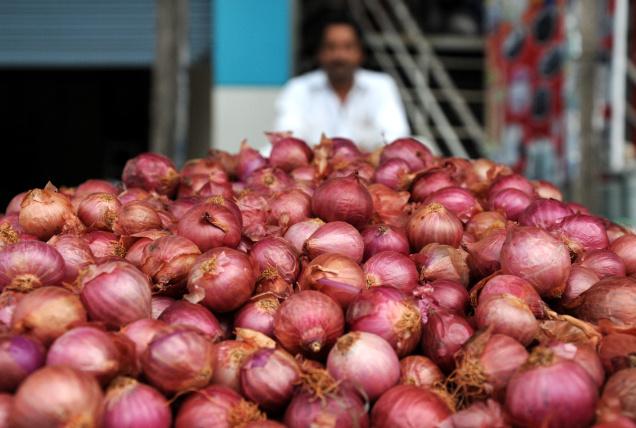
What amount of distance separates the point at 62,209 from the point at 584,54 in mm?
3748

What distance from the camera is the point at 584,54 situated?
4391 millimetres

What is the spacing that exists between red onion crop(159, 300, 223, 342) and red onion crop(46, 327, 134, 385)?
13cm

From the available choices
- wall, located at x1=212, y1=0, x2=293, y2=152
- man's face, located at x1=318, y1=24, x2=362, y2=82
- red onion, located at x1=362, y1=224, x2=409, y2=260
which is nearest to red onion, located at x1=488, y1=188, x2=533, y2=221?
red onion, located at x1=362, y1=224, x2=409, y2=260

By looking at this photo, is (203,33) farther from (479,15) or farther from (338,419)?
(338,419)

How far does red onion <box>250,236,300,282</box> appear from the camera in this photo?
1.38 meters

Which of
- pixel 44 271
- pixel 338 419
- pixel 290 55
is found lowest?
pixel 338 419

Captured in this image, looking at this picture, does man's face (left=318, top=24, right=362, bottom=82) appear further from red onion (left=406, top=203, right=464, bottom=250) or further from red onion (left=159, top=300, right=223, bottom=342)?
red onion (left=159, top=300, right=223, bottom=342)

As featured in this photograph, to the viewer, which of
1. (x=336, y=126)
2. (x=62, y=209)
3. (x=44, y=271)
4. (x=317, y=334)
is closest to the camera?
(x=317, y=334)

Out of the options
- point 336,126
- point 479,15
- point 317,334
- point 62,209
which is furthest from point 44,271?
point 479,15

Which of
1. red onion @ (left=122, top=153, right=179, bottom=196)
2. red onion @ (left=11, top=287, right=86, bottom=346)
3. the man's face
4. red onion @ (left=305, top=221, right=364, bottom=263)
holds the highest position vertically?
the man's face

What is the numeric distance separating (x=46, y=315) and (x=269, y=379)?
37 centimetres

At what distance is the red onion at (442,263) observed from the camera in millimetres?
1411

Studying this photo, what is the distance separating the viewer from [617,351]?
1174mm

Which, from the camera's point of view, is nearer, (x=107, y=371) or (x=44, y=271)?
(x=107, y=371)
